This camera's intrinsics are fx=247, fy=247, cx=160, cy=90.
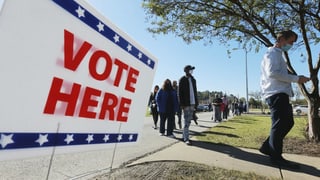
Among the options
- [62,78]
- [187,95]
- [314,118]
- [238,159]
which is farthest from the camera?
[314,118]

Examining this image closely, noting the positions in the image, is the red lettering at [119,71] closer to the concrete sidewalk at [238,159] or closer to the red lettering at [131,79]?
the red lettering at [131,79]

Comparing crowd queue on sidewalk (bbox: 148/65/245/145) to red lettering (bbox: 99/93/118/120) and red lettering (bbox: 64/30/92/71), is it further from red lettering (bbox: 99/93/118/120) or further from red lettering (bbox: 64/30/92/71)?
red lettering (bbox: 64/30/92/71)

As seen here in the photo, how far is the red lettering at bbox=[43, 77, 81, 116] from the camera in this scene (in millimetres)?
1605

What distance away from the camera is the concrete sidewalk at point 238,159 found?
3709 millimetres

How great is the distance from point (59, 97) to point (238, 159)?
3.73m

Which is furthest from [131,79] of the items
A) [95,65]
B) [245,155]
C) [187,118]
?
[187,118]

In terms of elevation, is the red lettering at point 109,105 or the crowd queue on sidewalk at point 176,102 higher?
the crowd queue on sidewalk at point 176,102

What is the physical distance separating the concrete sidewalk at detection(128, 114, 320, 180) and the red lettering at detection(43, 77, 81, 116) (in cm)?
251

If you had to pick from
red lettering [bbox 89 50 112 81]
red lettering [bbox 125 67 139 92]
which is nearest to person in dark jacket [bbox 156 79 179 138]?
red lettering [bbox 125 67 139 92]

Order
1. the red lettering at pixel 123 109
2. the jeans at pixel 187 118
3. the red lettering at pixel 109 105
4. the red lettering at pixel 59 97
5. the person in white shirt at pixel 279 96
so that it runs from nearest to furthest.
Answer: the red lettering at pixel 59 97 → the red lettering at pixel 109 105 → the red lettering at pixel 123 109 → the person in white shirt at pixel 279 96 → the jeans at pixel 187 118

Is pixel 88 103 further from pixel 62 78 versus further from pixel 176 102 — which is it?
pixel 176 102

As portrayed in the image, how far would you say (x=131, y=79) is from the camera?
7.91 ft

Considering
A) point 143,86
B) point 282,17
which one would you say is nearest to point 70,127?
point 143,86

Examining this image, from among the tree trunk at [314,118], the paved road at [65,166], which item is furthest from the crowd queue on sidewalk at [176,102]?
the tree trunk at [314,118]
